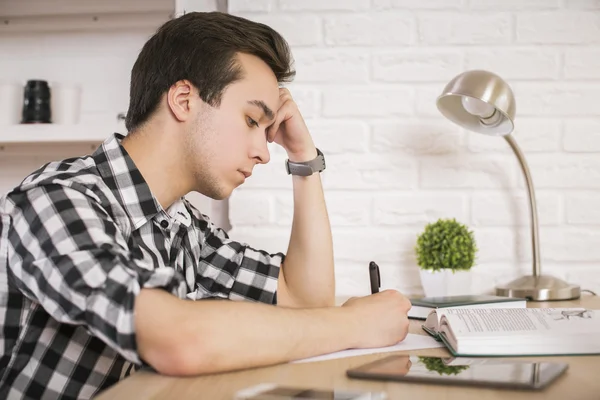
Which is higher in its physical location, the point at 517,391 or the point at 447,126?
the point at 447,126

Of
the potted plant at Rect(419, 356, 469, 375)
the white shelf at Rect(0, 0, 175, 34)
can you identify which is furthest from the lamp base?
the white shelf at Rect(0, 0, 175, 34)

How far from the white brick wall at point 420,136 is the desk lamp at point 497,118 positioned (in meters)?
0.15

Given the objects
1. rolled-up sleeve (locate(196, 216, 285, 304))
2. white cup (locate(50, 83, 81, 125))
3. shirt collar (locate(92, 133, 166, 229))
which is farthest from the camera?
white cup (locate(50, 83, 81, 125))

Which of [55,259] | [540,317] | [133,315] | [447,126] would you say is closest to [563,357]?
[540,317]

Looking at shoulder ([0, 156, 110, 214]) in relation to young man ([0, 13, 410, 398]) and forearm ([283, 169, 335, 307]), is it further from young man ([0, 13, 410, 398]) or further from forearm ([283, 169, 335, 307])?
forearm ([283, 169, 335, 307])

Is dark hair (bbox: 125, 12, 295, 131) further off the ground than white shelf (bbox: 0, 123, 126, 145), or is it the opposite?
dark hair (bbox: 125, 12, 295, 131)

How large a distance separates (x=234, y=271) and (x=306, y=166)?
0.98 ft

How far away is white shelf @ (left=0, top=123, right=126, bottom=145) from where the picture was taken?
1900 millimetres

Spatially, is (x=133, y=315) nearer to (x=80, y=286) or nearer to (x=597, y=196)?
(x=80, y=286)

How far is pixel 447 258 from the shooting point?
1.67 metres

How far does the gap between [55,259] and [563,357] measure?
0.71 m

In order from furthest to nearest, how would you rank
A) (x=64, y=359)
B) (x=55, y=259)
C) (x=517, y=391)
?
(x=64, y=359)
(x=55, y=259)
(x=517, y=391)

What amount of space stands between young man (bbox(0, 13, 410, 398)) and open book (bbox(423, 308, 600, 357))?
0.10m

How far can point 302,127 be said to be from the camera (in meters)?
1.56
